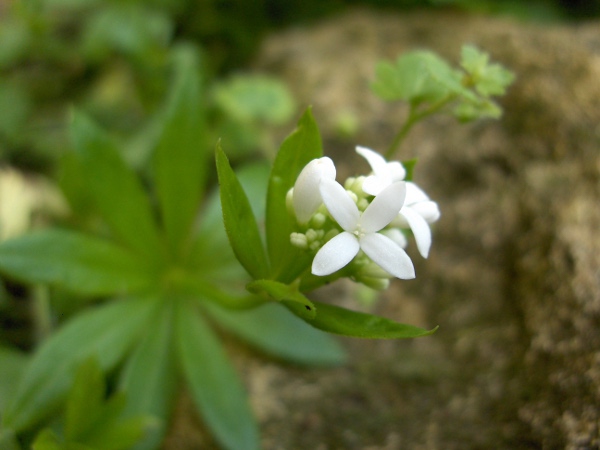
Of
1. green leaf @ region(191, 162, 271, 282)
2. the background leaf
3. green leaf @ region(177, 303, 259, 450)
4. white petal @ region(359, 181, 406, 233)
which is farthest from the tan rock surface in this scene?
white petal @ region(359, 181, 406, 233)

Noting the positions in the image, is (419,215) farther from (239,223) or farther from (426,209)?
(239,223)

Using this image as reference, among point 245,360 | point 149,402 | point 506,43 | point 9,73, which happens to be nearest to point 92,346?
point 149,402

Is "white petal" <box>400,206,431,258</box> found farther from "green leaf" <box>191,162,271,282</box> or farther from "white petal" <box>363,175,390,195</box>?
"green leaf" <box>191,162,271,282</box>

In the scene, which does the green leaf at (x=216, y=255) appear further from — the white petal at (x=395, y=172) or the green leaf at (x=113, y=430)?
the white petal at (x=395, y=172)

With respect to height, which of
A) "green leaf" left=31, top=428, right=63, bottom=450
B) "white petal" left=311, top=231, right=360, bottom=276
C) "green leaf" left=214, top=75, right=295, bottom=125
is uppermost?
"green leaf" left=214, top=75, right=295, bottom=125

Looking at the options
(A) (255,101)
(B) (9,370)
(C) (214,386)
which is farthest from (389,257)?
(A) (255,101)

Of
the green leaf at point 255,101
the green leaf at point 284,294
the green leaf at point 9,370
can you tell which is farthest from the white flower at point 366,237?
the green leaf at point 255,101
